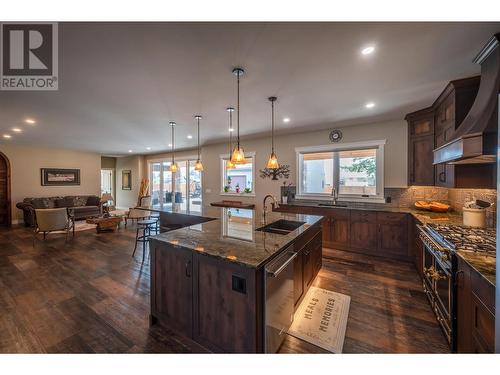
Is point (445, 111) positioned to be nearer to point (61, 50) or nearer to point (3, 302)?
point (61, 50)

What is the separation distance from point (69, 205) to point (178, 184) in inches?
145

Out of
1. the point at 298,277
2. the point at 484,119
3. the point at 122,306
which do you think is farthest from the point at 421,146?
the point at 122,306

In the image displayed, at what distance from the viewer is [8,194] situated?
669 centimetres

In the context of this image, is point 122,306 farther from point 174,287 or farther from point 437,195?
point 437,195

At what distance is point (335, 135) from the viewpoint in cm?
470

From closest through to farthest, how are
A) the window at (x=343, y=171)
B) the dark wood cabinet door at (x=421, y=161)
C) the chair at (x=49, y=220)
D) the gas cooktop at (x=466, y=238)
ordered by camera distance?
the gas cooktop at (x=466, y=238), the dark wood cabinet door at (x=421, y=161), the window at (x=343, y=171), the chair at (x=49, y=220)

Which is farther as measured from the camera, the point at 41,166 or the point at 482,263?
the point at 41,166

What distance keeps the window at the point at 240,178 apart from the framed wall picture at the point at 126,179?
5901mm

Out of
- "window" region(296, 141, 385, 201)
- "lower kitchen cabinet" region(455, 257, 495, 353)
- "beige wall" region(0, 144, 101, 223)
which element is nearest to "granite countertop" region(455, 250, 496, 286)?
"lower kitchen cabinet" region(455, 257, 495, 353)

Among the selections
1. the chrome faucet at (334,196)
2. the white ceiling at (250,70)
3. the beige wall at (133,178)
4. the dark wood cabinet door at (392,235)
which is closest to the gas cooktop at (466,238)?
the dark wood cabinet door at (392,235)

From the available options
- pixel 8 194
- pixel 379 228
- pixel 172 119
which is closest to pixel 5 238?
pixel 8 194

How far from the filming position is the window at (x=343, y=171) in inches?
171

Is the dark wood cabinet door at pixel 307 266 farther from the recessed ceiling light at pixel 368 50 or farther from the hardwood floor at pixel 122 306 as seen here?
the recessed ceiling light at pixel 368 50

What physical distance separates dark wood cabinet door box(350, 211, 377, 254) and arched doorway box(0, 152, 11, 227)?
10262mm
